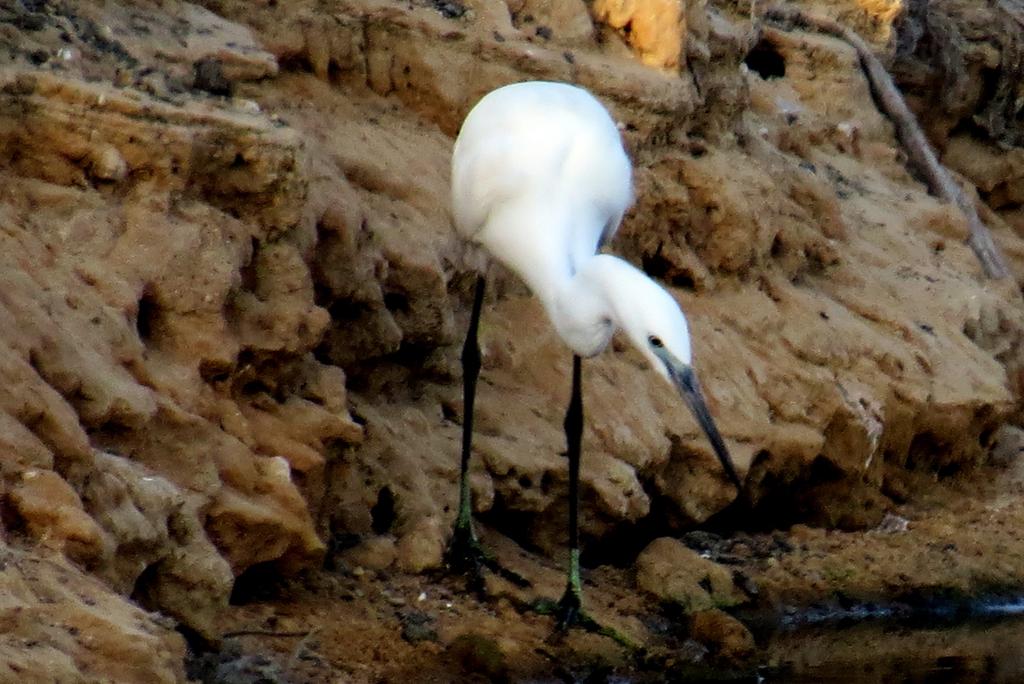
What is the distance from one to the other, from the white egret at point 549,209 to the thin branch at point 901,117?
5.74m

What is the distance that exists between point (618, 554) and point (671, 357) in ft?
9.05

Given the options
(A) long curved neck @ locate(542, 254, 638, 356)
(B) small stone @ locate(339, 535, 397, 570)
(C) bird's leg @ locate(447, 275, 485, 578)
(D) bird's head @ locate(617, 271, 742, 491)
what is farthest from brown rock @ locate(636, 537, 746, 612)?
(D) bird's head @ locate(617, 271, 742, 491)

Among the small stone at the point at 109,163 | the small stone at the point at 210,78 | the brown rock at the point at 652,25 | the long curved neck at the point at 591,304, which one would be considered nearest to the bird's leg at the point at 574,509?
the long curved neck at the point at 591,304

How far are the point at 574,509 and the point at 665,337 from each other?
1.83 metres

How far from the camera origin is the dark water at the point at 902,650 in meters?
7.71

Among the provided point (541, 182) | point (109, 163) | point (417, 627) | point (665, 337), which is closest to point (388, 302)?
point (541, 182)

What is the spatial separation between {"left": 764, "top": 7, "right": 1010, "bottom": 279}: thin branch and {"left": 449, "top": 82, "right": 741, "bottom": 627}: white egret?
574 centimetres

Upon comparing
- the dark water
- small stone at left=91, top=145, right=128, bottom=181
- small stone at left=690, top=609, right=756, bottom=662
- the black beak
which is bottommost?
the dark water

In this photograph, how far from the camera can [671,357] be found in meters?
6.18

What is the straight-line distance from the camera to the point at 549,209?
749 cm

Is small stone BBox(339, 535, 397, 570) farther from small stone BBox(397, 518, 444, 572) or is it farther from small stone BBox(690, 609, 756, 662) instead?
small stone BBox(690, 609, 756, 662)

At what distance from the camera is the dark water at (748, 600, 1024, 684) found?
25.3 feet

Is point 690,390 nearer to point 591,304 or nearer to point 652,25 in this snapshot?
point 591,304

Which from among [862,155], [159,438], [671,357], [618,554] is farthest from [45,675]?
[862,155]
